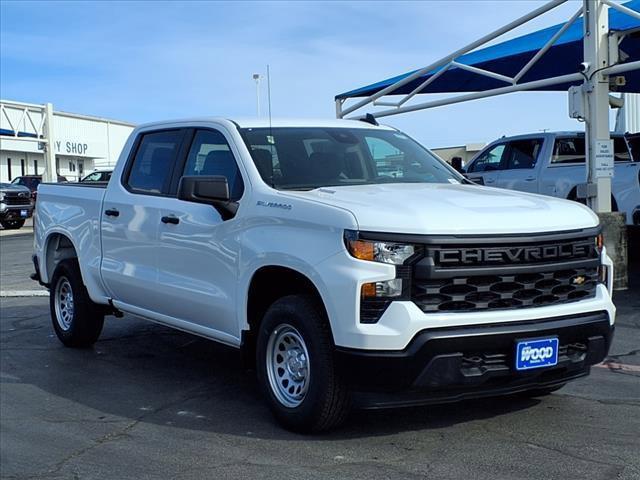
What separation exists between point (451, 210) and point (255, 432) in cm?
185

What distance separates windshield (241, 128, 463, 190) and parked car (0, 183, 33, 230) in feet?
80.6

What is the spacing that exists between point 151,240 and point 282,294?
1540 millimetres

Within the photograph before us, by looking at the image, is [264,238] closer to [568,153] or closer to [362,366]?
[362,366]

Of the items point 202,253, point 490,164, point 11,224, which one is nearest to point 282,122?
point 202,253

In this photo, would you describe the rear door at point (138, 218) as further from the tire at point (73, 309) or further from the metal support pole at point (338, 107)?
the metal support pole at point (338, 107)

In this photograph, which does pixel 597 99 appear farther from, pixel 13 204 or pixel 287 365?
pixel 13 204

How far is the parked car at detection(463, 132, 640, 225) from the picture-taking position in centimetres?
1168

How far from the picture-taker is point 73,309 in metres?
7.49

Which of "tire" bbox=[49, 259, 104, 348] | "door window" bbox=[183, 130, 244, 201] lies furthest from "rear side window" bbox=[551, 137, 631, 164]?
"door window" bbox=[183, 130, 244, 201]

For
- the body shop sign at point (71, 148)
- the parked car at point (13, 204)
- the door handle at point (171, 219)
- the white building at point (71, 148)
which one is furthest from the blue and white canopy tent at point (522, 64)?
the body shop sign at point (71, 148)

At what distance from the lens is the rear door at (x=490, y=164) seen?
45.6ft

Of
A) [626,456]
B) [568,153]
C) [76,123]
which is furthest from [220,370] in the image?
[76,123]

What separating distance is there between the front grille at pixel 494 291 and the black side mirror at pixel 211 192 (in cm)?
157

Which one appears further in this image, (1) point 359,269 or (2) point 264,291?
(2) point 264,291
